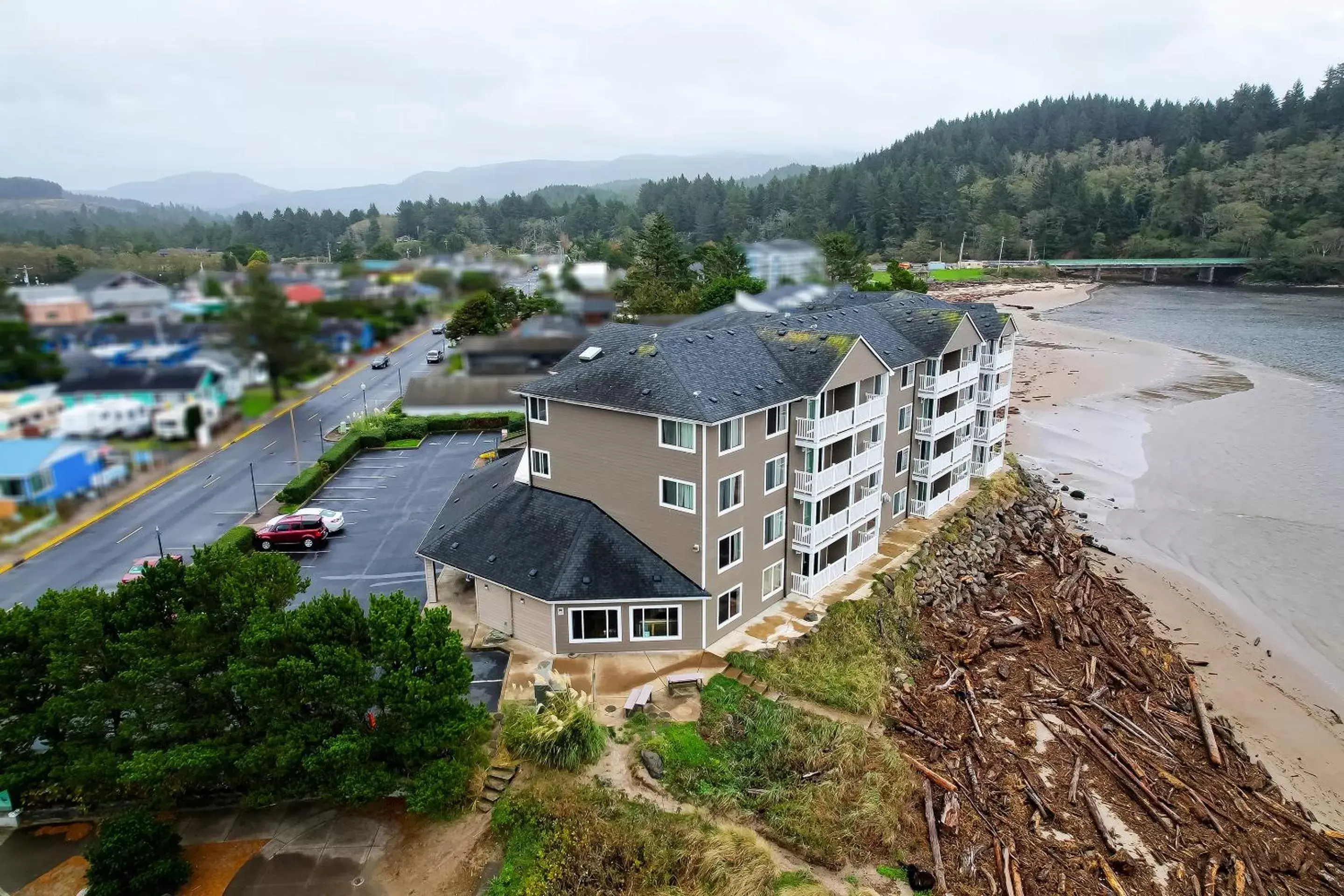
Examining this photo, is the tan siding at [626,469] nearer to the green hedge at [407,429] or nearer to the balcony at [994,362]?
the balcony at [994,362]

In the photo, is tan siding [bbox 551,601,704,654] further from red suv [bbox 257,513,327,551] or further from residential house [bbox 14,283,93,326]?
residential house [bbox 14,283,93,326]

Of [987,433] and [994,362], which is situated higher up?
[994,362]

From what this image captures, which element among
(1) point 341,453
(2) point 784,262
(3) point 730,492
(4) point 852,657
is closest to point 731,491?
(3) point 730,492

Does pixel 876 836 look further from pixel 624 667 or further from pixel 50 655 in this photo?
pixel 50 655

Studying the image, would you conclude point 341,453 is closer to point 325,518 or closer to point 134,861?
point 325,518

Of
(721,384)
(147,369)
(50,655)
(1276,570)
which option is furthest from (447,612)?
(1276,570)

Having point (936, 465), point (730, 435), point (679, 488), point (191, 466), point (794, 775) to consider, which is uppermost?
point (191, 466)
